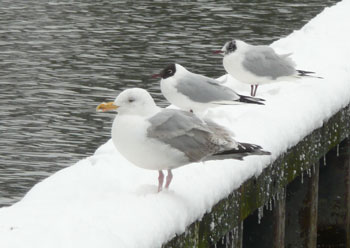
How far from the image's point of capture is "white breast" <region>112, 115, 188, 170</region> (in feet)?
21.0

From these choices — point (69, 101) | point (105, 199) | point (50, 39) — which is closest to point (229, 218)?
point (105, 199)

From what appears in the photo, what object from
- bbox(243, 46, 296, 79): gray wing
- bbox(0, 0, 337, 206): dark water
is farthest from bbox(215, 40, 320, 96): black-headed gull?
bbox(0, 0, 337, 206): dark water

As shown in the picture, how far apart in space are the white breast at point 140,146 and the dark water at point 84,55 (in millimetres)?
5944

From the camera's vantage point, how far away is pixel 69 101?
690 inches

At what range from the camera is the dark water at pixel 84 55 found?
576 inches

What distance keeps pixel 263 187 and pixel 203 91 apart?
6.31 ft

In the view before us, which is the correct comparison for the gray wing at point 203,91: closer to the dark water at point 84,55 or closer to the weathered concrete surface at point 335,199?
the weathered concrete surface at point 335,199

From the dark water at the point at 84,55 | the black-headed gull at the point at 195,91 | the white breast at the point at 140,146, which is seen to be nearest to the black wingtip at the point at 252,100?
the black-headed gull at the point at 195,91

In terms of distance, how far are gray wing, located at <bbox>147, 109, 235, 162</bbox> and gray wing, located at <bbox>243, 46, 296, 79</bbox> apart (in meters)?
3.82

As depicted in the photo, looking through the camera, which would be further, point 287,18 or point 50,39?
point 287,18

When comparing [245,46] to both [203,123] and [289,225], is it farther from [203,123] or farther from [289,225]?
Answer: [203,123]

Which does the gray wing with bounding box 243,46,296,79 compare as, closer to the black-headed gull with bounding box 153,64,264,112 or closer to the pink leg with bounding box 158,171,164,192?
the black-headed gull with bounding box 153,64,264,112

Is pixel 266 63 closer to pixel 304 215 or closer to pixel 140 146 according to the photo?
pixel 304 215

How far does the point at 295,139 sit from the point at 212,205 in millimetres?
1808
